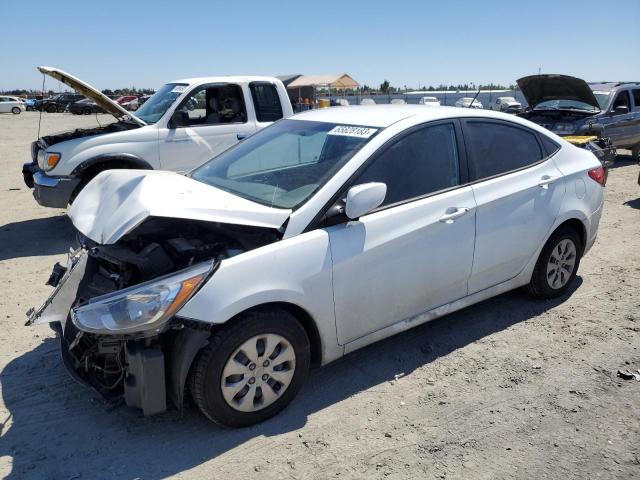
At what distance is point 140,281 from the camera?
120 inches

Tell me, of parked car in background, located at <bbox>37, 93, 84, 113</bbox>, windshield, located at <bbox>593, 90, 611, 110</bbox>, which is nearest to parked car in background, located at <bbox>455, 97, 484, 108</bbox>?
windshield, located at <bbox>593, 90, 611, 110</bbox>

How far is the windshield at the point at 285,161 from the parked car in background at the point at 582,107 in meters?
8.22

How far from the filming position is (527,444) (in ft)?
9.66

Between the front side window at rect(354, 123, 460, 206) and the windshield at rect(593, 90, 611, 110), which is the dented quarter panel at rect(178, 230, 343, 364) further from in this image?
the windshield at rect(593, 90, 611, 110)

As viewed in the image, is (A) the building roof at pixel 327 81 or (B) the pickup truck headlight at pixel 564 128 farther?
(A) the building roof at pixel 327 81

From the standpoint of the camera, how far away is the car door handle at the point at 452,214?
3.62m

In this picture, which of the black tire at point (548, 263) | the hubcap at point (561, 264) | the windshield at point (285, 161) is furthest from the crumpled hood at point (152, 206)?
the hubcap at point (561, 264)

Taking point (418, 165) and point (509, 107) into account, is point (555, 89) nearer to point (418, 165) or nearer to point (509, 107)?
point (509, 107)

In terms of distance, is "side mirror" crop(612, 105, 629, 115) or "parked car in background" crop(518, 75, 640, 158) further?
"side mirror" crop(612, 105, 629, 115)

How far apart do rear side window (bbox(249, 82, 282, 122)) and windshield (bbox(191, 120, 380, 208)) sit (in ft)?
12.3

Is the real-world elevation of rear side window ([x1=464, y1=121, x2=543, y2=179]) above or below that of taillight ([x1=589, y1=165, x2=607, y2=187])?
above

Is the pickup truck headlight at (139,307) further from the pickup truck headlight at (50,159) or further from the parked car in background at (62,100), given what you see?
the parked car in background at (62,100)

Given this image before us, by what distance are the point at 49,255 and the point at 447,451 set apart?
5.23 meters

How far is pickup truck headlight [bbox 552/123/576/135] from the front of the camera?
35.7 feet
